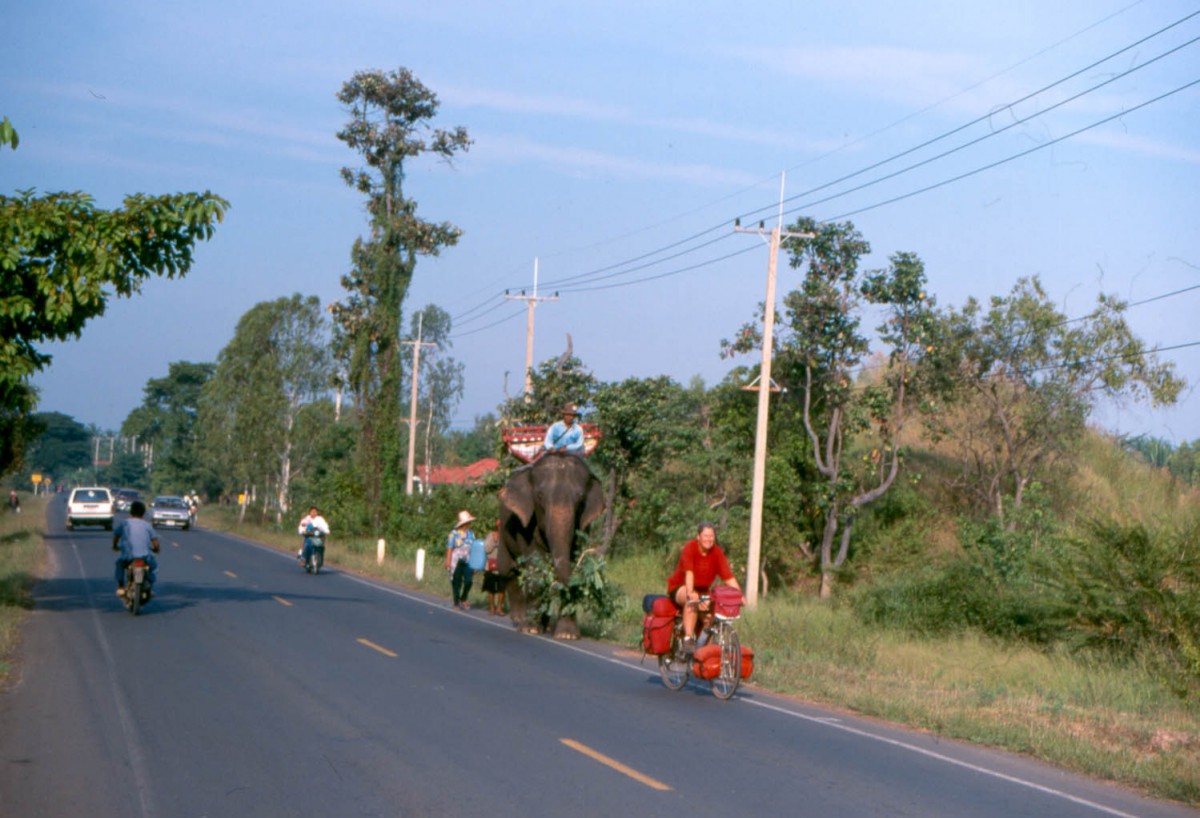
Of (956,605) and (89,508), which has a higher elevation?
(956,605)

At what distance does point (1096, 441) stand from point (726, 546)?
13562 millimetres

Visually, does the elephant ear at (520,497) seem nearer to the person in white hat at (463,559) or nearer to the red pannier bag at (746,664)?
the person in white hat at (463,559)

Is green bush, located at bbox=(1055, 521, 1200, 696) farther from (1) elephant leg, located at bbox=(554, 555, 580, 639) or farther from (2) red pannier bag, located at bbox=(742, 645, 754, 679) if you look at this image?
(1) elephant leg, located at bbox=(554, 555, 580, 639)

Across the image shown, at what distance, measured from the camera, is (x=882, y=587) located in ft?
83.6

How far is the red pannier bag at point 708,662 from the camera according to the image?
1326 cm

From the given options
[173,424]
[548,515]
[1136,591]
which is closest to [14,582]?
[548,515]

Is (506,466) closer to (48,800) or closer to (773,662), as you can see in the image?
(773,662)

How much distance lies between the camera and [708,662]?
13.3 m

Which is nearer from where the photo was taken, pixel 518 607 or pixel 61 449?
pixel 518 607

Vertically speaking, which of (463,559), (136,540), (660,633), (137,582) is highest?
(136,540)

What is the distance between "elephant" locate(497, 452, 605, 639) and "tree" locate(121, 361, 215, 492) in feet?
280

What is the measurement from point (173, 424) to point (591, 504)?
102098 millimetres

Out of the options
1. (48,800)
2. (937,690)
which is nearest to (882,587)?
(937,690)

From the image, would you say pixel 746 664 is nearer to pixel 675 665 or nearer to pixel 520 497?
pixel 675 665
